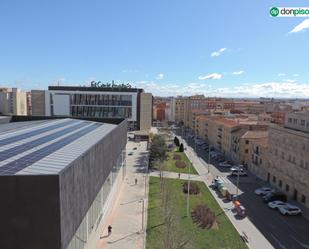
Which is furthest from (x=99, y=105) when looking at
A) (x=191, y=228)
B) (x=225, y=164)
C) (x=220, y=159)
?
(x=191, y=228)

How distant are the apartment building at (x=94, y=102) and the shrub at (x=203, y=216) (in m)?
75.1

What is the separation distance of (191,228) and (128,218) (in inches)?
275

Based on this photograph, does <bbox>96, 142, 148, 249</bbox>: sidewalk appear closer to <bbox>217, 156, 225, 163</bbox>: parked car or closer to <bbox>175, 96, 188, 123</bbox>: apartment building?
<bbox>217, 156, 225, 163</bbox>: parked car

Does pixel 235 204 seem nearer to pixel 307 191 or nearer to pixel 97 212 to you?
pixel 307 191

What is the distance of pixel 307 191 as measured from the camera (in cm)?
3981

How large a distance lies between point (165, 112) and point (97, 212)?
14737 centimetres

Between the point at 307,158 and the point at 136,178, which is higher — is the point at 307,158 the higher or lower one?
the higher one

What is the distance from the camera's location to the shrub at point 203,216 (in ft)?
105

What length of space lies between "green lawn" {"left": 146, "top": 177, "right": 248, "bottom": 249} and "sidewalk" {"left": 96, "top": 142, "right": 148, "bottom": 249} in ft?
3.39

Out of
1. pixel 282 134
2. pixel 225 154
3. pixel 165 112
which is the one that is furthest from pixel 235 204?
pixel 165 112

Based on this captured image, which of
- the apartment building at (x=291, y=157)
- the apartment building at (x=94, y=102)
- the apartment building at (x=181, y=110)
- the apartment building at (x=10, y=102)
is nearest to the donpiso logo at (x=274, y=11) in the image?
the apartment building at (x=291, y=157)

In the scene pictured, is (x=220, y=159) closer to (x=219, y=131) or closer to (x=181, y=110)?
(x=219, y=131)

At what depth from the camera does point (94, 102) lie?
353 feet

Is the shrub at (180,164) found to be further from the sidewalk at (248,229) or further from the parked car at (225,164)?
the sidewalk at (248,229)
